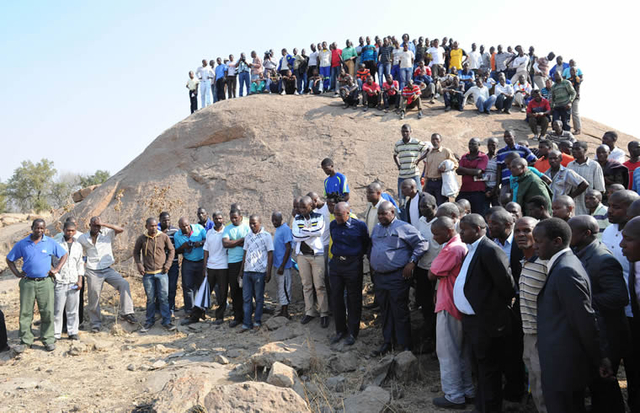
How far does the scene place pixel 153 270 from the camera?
26.0 ft

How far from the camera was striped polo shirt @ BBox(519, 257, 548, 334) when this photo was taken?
11.8ft

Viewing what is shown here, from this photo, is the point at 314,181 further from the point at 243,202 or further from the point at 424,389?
the point at 424,389

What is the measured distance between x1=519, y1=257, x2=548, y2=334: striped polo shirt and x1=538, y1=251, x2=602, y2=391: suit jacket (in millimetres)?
284

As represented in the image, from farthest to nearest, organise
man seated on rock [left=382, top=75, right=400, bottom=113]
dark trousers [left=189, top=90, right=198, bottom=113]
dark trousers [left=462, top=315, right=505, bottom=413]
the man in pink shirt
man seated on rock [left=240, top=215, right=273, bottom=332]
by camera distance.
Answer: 1. dark trousers [left=189, top=90, right=198, bottom=113]
2. man seated on rock [left=382, top=75, right=400, bottom=113]
3. man seated on rock [left=240, top=215, right=273, bottom=332]
4. the man in pink shirt
5. dark trousers [left=462, top=315, right=505, bottom=413]

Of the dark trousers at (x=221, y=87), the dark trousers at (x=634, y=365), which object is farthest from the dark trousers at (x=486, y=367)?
the dark trousers at (x=221, y=87)

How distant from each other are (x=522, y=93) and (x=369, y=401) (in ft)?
39.8

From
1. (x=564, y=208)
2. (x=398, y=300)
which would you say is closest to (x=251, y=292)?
(x=398, y=300)

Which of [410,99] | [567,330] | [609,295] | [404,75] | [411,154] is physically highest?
[404,75]

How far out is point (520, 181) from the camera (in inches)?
253

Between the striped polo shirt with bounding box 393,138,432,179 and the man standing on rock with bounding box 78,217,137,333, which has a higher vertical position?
the striped polo shirt with bounding box 393,138,432,179

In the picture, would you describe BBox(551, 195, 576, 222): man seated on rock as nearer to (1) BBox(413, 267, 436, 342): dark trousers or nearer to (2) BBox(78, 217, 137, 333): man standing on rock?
(1) BBox(413, 267, 436, 342): dark trousers

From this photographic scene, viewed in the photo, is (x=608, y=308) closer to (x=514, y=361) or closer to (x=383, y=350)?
(x=514, y=361)

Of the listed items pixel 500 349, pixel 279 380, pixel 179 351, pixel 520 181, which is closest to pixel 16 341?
pixel 179 351

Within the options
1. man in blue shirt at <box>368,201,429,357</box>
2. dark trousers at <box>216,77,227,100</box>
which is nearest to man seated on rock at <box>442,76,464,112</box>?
dark trousers at <box>216,77,227,100</box>
